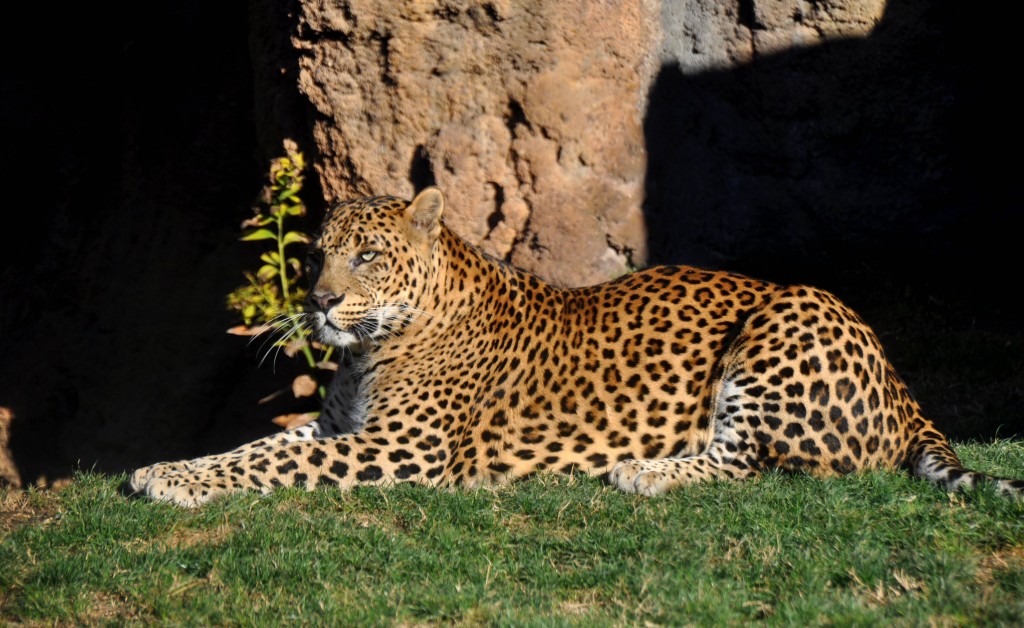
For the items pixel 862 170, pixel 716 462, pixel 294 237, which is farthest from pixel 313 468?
pixel 862 170

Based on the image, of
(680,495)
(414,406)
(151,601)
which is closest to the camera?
(151,601)

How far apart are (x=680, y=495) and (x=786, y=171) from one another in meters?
5.84

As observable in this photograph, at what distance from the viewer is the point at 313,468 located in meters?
7.66

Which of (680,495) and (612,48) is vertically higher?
(612,48)

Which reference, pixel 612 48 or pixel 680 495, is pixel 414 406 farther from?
pixel 612 48

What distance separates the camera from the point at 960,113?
1196 cm

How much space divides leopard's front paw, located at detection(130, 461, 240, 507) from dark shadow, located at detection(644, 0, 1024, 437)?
19.1 feet

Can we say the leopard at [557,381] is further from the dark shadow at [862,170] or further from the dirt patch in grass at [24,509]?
the dark shadow at [862,170]

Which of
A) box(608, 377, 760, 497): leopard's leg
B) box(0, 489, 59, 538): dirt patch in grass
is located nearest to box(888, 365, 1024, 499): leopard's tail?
box(608, 377, 760, 497): leopard's leg

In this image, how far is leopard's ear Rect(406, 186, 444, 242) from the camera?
8211 mm

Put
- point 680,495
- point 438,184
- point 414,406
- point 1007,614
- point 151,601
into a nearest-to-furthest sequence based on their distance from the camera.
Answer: point 1007,614 → point 151,601 → point 680,495 → point 414,406 → point 438,184

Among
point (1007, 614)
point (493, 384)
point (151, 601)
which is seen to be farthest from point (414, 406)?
point (1007, 614)

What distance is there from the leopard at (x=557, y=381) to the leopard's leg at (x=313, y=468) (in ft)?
0.03

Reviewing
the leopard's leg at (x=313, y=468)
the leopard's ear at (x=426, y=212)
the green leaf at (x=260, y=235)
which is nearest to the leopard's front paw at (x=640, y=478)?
the leopard's leg at (x=313, y=468)
